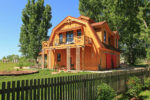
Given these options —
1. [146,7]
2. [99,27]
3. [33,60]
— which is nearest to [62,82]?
[99,27]

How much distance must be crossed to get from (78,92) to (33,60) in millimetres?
30867

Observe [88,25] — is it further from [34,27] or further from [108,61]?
[34,27]

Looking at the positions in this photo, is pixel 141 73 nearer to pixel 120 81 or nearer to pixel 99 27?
pixel 120 81

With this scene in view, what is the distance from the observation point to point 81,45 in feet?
56.7

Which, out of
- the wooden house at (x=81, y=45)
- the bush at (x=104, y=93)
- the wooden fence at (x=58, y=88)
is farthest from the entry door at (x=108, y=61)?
the bush at (x=104, y=93)

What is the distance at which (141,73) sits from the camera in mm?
8578

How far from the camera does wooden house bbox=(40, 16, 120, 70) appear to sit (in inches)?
706

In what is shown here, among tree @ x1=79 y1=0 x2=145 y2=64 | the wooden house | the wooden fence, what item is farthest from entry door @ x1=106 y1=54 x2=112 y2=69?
the wooden fence

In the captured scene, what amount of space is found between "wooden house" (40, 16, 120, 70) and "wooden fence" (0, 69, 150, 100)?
11.4 metres

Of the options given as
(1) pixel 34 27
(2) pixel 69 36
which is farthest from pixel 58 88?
(1) pixel 34 27

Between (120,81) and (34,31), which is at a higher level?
(34,31)

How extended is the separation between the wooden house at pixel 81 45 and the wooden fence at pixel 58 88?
37.4ft

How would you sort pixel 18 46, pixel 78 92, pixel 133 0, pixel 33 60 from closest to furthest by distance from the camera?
pixel 78 92, pixel 133 0, pixel 33 60, pixel 18 46

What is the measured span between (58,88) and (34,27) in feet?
A: 106
